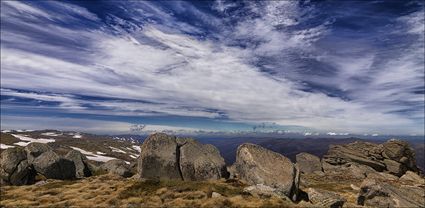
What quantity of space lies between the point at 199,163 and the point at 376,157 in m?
61.4

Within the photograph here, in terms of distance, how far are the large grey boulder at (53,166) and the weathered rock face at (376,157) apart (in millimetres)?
65150

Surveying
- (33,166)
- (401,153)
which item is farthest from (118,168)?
(401,153)

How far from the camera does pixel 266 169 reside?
42625 millimetres

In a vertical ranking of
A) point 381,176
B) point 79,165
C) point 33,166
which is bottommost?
point 79,165

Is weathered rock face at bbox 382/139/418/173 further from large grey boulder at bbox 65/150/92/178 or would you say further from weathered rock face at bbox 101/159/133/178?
large grey boulder at bbox 65/150/92/178

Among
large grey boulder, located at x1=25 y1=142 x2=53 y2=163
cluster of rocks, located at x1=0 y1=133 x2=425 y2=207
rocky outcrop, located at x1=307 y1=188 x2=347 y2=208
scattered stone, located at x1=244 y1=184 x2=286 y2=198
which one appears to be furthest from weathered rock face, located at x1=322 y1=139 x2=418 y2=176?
large grey boulder, located at x1=25 y1=142 x2=53 y2=163

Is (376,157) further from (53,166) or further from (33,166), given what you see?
(33,166)

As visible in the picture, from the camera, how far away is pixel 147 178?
160 ft

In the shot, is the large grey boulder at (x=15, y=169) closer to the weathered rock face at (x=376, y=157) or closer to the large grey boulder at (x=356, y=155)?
the weathered rock face at (x=376, y=157)

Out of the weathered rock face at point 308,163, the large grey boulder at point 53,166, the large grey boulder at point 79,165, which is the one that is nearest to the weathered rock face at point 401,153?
the weathered rock face at point 308,163

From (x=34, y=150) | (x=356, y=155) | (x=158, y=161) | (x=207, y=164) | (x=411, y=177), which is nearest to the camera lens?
(x=207, y=164)

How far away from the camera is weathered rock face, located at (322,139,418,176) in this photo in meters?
86.6

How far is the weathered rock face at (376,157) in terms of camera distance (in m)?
86.6

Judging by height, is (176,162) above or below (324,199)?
above
